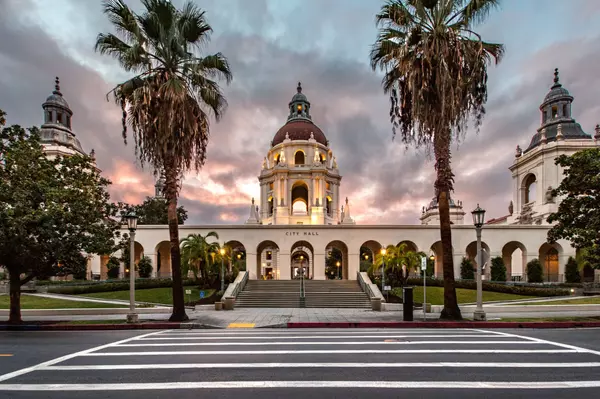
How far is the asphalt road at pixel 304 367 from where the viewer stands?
589 centimetres

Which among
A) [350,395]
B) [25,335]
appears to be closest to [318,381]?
[350,395]

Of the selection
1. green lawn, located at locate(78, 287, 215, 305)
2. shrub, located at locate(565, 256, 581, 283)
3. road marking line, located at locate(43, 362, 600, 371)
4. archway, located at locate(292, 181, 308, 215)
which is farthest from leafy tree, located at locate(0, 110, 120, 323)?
archway, located at locate(292, 181, 308, 215)

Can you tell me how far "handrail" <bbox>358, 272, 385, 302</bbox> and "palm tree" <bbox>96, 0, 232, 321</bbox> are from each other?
14.8m

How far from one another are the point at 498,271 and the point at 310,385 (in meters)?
36.9

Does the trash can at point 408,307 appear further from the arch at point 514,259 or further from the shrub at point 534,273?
the shrub at point 534,273

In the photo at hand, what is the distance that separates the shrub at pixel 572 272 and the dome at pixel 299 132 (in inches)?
1602

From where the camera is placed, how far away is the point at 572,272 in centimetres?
3606

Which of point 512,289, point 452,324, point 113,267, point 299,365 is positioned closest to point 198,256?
point 113,267

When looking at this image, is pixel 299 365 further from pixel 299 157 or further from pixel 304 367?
pixel 299 157

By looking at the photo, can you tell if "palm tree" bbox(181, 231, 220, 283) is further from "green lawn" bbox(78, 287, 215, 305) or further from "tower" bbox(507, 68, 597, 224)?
"tower" bbox(507, 68, 597, 224)

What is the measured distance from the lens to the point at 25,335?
12750 millimetres

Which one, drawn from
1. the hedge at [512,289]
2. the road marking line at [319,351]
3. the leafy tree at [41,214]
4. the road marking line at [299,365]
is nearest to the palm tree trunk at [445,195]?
the road marking line at [319,351]

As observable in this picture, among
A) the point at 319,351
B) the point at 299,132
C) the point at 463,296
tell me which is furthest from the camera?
the point at 299,132

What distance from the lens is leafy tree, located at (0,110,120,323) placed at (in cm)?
1430
